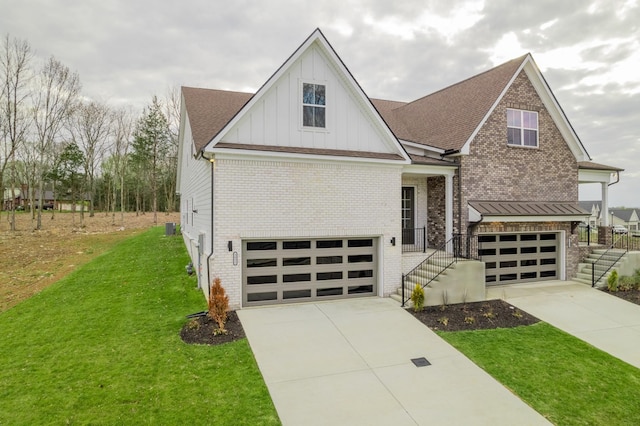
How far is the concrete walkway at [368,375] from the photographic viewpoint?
521 centimetres

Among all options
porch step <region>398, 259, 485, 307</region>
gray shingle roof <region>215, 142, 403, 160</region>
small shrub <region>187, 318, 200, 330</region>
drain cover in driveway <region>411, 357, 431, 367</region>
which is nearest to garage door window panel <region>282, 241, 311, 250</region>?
gray shingle roof <region>215, 142, 403, 160</region>

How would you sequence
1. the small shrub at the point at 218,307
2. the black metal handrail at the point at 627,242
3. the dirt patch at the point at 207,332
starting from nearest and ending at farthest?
the dirt patch at the point at 207,332
the small shrub at the point at 218,307
the black metal handrail at the point at 627,242

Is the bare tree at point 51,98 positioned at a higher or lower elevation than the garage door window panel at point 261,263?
higher

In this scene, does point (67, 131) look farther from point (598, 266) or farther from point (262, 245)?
point (598, 266)

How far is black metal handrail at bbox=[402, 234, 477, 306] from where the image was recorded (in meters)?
11.2

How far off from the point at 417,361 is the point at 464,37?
615 inches

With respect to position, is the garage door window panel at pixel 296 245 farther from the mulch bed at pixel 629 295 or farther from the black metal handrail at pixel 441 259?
the mulch bed at pixel 629 295

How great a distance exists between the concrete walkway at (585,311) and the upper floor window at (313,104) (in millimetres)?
8306

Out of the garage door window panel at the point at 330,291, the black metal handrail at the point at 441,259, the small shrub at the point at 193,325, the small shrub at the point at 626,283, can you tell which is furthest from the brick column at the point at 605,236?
the small shrub at the point at 193,325

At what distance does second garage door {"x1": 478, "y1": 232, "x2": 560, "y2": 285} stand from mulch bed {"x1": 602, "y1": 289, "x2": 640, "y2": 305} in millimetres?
2093

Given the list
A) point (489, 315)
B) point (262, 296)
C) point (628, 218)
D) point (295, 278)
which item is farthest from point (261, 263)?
point (628, 218)

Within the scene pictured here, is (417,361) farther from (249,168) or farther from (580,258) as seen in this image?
(580,258)

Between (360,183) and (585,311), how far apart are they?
7810mm

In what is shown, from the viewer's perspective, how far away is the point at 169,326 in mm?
8383
